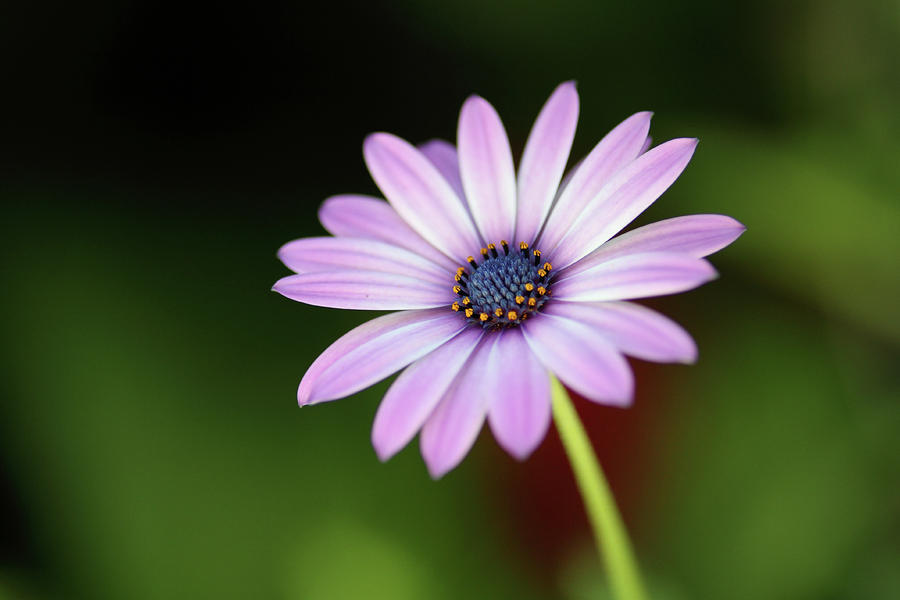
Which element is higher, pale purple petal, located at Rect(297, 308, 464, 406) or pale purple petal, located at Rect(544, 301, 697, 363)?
pale purple petal, located at Rect(297, 308, 464, 406)

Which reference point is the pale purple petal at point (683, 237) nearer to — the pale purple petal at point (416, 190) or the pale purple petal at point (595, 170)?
→ the pale purple petal at point (595, 170)

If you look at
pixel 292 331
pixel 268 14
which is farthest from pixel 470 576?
pixel 268 14

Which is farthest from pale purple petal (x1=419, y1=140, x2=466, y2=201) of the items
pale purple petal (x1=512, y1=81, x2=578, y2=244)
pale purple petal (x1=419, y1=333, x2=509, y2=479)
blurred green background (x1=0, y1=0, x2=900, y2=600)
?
blurred green background (x1=0, y1=0, x2=900, y2=600)

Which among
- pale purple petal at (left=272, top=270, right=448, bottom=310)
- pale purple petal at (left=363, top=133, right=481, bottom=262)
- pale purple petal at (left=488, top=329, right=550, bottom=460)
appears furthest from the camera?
pale purple petal at (left=363, top=133, right=481, bottom=262)

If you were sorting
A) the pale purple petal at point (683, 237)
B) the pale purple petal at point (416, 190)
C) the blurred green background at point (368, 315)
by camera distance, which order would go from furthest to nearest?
the blurred green background at point (368, 315)
the pale purple petal at point (416, 190)
the pale purple petal at point (683, 237)

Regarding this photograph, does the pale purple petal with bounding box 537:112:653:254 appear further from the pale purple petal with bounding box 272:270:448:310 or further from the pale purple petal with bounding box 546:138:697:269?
the pale purple petal with bounding box 272:270:448:310

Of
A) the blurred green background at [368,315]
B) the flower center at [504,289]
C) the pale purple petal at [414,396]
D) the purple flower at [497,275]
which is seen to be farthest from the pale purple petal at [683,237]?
the blurred green background at [368,315]

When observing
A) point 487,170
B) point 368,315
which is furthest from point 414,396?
point 368,315
